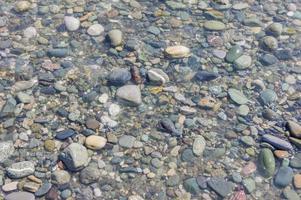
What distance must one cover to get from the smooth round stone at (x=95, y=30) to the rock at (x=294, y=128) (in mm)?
1689

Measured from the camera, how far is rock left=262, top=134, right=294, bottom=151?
3.23 metres

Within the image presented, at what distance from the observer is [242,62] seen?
12.5 feet

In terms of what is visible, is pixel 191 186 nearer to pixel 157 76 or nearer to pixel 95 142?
pixel 95 142

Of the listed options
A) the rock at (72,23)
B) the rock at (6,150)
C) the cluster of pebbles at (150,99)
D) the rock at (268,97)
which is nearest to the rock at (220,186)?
the cluster of pebbles at (150,99)

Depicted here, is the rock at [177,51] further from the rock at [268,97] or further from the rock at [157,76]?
the rock at [268,97]

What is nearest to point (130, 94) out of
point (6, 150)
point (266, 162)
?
point (6, 150)

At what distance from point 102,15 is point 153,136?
1.40 m

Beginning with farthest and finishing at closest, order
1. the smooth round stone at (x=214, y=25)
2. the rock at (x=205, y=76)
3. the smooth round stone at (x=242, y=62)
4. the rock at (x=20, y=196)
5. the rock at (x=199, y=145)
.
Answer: the smooth round stone at (x=214, y=25) → the smooth round stone at (x=242, y=62) → the rock at (x=205, y=76) → the rock at (x=199, y=145) → the rock at (x=20, y=196)

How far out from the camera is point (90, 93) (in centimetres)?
352

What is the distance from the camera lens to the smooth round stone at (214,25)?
13.6 ft

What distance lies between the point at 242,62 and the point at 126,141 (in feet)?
3.98

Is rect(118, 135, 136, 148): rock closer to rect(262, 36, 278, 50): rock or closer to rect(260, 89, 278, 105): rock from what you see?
rect(260, 89, 278, 105): rock

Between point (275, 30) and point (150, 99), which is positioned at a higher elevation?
point (275, 30)

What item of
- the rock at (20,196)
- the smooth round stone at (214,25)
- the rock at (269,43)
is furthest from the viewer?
the smooth round stone at (214,25)
